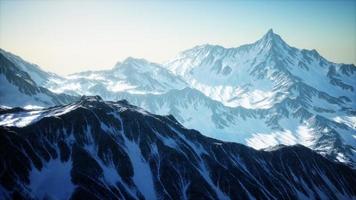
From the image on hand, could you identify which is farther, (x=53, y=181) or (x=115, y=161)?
(x=115, y=161)

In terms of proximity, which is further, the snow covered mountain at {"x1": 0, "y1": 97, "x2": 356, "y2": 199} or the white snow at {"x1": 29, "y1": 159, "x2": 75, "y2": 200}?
the snow covered mountain at {"x1": 0, "y1": 97, "x2": 356, "y2": 199}

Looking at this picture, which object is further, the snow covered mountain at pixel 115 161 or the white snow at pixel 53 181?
the snow covered mountain at pixel 115 161

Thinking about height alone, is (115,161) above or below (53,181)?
above

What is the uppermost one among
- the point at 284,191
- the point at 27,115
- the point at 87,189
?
the point at 27,115

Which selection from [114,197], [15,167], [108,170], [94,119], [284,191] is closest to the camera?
[15,167]

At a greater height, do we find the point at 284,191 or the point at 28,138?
the point at 28,138

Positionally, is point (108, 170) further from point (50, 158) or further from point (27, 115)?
point (27, 115)

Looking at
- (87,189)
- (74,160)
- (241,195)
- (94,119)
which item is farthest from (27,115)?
(241,195)

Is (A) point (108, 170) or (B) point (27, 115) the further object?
(B) point (27, 115)
